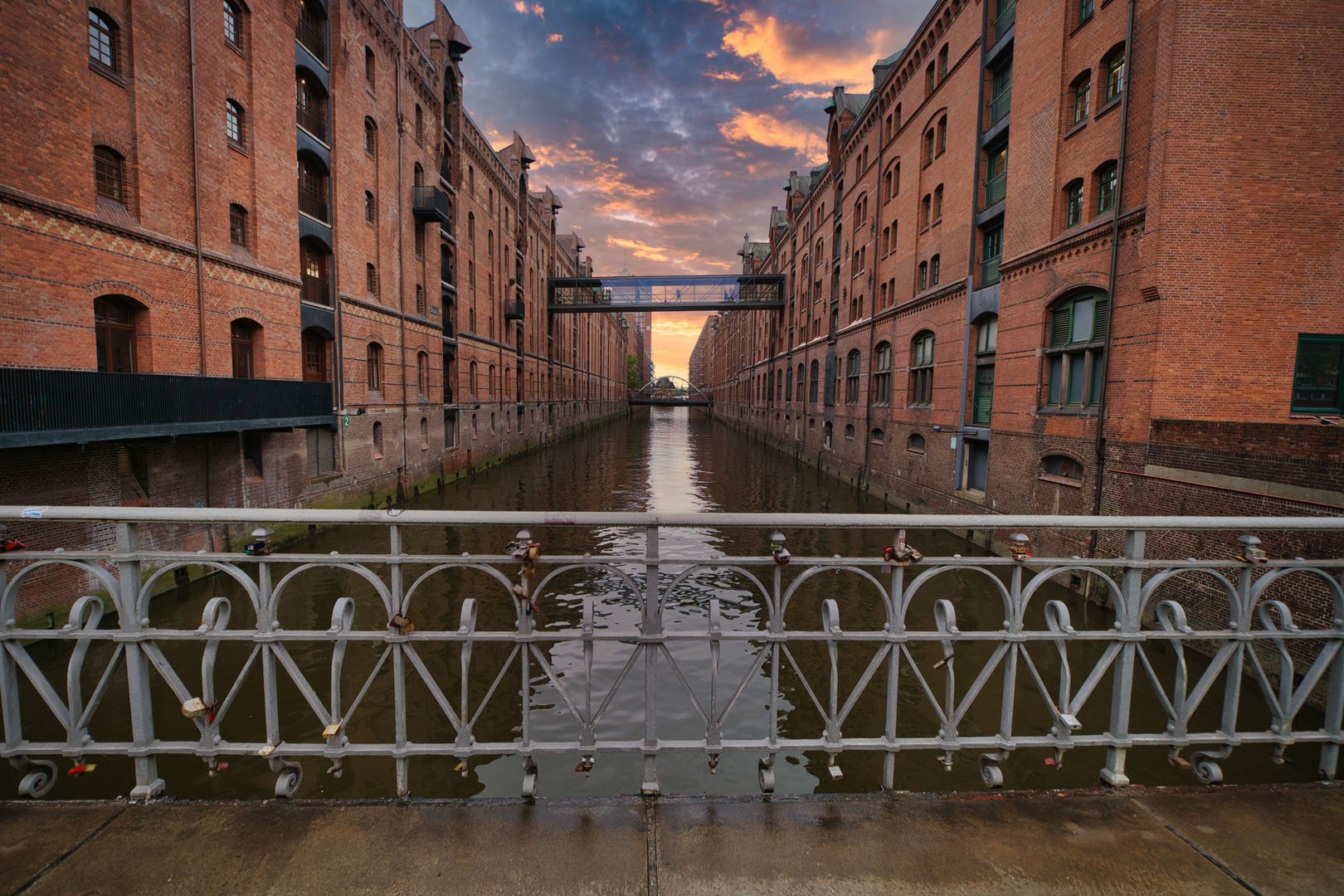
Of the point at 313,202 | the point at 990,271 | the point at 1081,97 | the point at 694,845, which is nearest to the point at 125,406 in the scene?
the point at 313,202

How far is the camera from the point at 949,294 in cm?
1642

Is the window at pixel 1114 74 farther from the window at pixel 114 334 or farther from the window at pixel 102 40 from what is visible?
the window at pixel 114 334

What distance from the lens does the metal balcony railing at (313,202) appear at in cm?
Result: 1542

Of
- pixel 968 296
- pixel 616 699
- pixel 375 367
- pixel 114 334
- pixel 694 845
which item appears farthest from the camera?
pixel 375 367

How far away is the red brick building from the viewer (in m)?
8.53

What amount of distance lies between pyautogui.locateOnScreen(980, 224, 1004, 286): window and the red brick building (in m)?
0.07

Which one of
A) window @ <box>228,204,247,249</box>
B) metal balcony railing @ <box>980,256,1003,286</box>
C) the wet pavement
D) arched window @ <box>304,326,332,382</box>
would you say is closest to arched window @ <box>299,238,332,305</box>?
arched window @ <box>304,326,332,382</box>

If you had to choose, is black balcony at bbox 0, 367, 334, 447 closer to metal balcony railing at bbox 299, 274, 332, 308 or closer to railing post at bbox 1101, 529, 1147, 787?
metal balcony railing at bbox 299, 274, 332, 308

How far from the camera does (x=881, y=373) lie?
21906 mm

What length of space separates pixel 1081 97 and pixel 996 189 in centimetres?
347

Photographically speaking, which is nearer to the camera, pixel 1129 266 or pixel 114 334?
pixel 1129 266

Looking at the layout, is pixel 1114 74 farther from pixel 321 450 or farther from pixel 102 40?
pixel 321 450

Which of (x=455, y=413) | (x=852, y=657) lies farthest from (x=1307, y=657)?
(x=455, y=413)

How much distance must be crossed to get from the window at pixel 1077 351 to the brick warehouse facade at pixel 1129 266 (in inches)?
1.8
